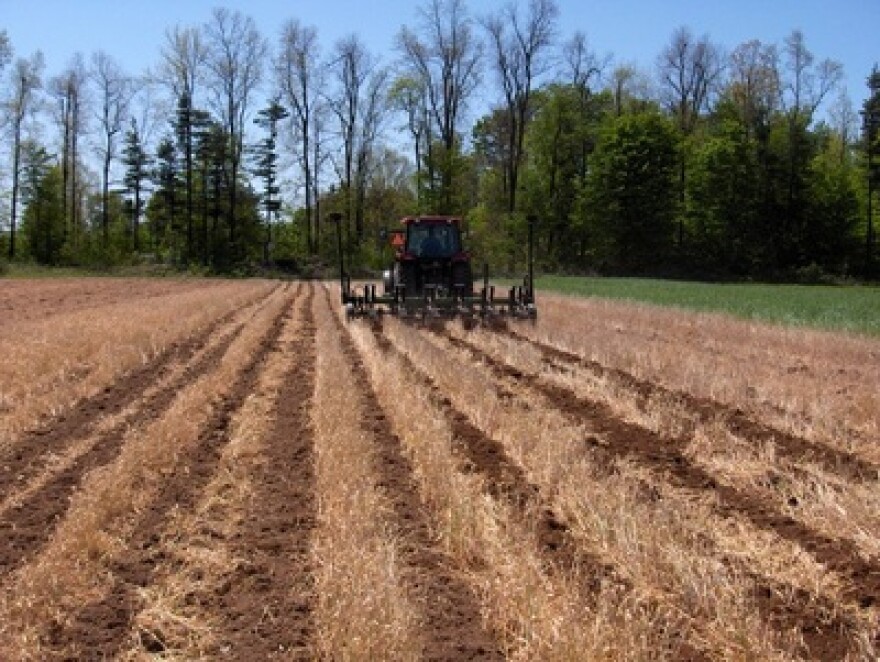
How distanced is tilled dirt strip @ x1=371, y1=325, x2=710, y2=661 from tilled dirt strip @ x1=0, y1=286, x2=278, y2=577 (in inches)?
107

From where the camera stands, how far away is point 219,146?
51.9 m

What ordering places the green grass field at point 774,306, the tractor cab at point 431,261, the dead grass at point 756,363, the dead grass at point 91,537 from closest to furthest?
1. the dead grass at point 91,537
2. the dead grass at point 756,363
3. the green grass field at point 774,306
4. the tractor cab at point 431,261

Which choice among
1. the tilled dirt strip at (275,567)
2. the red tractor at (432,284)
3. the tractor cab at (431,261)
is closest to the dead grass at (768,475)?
the tilled dirt strip at (275,567)

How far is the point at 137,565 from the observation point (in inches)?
169

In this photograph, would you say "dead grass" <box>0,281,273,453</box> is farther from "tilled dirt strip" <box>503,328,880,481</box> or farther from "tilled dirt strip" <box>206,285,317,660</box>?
"tilled dirt strip" <box>503,328,880,481</box>

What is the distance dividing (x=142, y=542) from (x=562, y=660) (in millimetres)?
2587

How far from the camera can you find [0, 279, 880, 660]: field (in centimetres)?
349

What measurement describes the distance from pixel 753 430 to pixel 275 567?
4.68 metres

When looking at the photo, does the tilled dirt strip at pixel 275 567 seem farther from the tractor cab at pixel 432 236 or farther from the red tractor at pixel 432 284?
the tractor cab at pixel 432 236

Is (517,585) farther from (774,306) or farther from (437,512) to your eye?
(774,306)

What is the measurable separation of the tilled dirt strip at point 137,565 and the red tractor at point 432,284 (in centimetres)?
1014

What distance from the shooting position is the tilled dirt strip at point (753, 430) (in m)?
5.97

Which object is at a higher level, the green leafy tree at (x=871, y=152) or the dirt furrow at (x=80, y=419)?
the green leafy tree at (x=871, y=152)

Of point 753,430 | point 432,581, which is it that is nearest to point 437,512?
point 432,581
